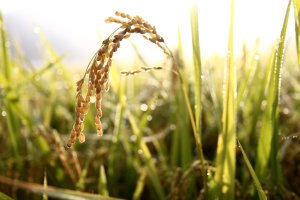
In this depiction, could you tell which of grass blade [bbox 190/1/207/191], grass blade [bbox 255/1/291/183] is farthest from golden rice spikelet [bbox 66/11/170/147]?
grass blade [bbox 255/1/291/183]

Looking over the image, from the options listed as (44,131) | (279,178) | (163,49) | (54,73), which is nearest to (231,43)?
(163,49)

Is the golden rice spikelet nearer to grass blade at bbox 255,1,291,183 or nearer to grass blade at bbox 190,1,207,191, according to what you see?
grass blade at bbox 190,1,207,191

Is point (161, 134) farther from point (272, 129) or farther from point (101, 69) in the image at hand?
point (101, 69)

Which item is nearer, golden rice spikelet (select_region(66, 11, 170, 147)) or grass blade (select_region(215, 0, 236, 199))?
golden rice spikelet (select_region(66, 11, 170, 147))

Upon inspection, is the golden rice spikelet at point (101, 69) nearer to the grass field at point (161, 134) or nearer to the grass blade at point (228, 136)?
the grass field at point (161, 134)

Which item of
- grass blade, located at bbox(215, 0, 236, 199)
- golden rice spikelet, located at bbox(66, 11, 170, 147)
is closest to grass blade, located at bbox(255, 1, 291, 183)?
grass blade, located at bbox(215, 0, 236, 199)

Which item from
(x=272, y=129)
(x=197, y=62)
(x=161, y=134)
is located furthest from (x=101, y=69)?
(x=161, y=134)

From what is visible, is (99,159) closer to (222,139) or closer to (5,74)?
(5,74)
